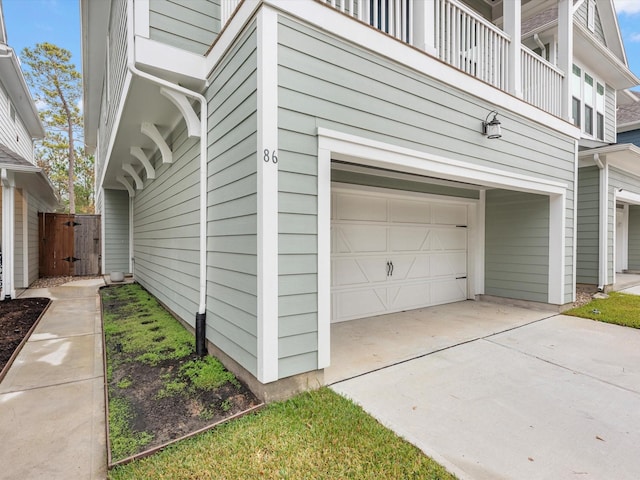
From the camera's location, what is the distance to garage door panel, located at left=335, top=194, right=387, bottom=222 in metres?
4.83

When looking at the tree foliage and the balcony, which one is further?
the tree foliage

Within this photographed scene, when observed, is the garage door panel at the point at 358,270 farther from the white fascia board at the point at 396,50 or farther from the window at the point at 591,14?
the window at the point at 591,14

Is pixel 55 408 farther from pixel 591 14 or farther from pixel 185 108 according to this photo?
pixel 591 14

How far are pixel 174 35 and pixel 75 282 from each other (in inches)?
316

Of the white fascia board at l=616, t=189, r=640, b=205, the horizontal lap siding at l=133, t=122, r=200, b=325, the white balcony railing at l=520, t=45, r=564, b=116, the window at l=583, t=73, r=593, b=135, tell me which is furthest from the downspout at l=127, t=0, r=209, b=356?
the window at l=583, t=73, r=593, b=135

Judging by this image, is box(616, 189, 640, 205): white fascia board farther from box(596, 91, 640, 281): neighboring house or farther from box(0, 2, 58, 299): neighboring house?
box(0, 2, 58, 299): neighboring house

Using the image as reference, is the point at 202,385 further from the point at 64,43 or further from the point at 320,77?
the point at 64,43

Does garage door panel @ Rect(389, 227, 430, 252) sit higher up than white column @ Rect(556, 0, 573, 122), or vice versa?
white column @ Rect(556, 0, 573, 122)

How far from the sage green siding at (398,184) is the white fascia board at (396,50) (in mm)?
1643

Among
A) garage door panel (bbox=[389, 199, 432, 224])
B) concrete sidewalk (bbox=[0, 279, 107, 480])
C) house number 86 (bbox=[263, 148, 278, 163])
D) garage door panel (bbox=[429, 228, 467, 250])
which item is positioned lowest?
concrete sidewalk (bbox=[0, 279, 107, 480])

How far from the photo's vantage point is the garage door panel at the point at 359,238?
190 inches

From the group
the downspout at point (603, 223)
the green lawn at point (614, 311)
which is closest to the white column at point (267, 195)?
the green lawn at point (614, 311)

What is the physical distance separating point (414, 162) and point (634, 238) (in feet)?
39.1

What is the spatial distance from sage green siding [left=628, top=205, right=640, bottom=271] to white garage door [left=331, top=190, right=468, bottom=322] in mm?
8441
